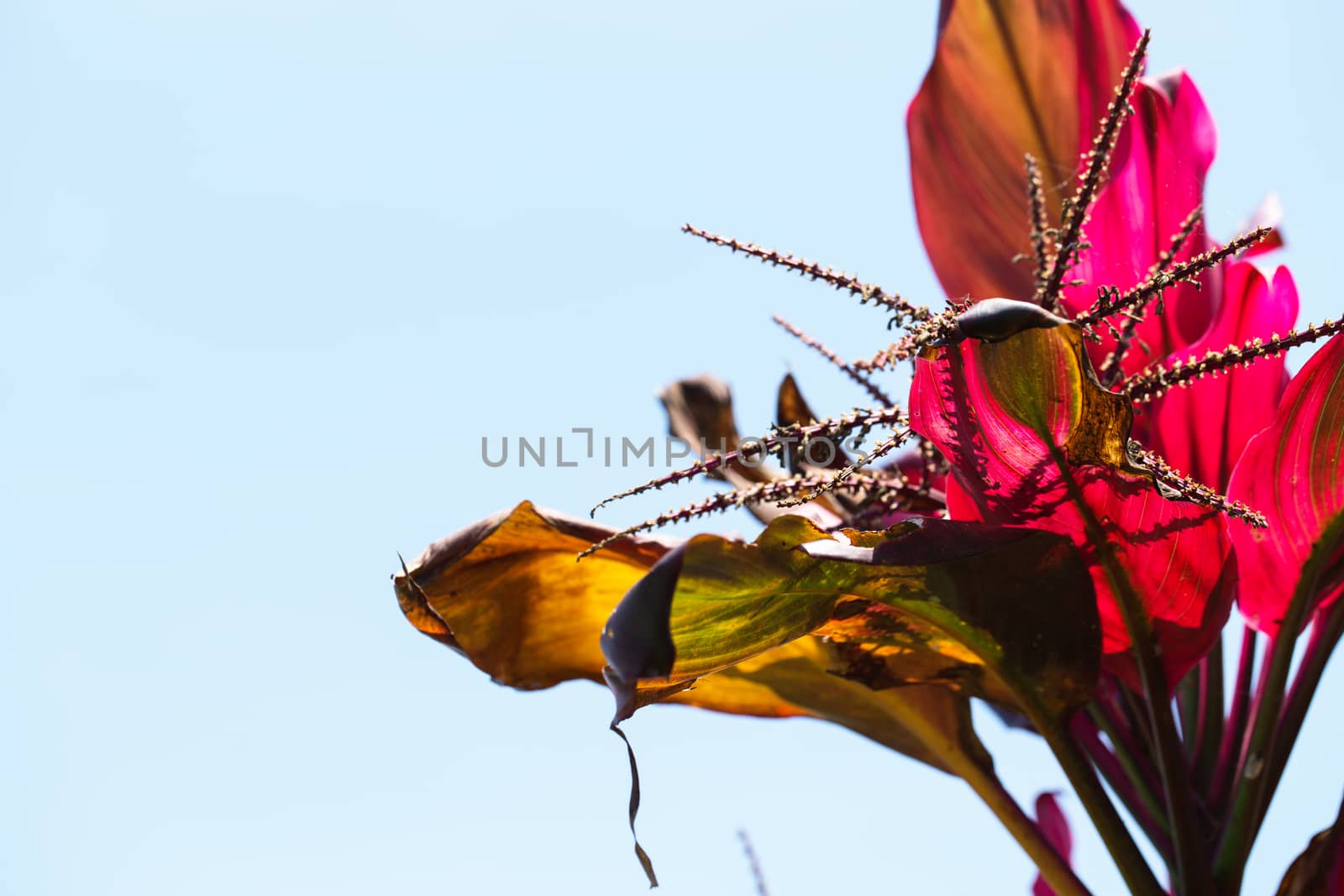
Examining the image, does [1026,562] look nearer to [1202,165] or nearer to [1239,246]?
[1239,246]

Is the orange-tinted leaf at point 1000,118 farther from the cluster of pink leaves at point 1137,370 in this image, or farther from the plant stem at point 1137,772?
the plant stem at point 1137,772

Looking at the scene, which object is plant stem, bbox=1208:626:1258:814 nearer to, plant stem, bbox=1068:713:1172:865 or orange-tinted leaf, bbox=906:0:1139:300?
plant stem, bbox=1068:713:1172:865

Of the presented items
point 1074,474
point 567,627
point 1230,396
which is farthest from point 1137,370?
point 567,627

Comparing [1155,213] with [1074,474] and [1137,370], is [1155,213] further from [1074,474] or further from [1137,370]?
[1074,474]

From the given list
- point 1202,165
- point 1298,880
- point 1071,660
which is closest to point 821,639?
point 1071,660

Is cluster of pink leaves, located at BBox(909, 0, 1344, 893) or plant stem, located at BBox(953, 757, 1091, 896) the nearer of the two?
cluster of pink leaves, located at BBox(909, 0, 1344, 893)

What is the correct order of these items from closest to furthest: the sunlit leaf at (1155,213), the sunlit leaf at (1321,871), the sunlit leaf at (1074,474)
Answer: the sunlit leaf at (1074,474)
the sunlit leaf at (1321,871)
the sunlit leaf at (1155,213)

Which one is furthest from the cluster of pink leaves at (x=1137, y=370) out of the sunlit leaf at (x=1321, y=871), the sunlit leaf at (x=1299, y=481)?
the sunlit leaf at (x=1321, y=871)

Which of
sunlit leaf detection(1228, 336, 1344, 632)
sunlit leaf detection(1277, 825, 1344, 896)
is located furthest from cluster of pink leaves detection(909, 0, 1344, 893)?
sunlit leaf detection(1277, 825, 1344, 896)
